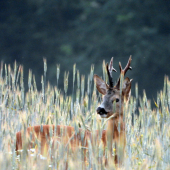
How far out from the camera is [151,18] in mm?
15383

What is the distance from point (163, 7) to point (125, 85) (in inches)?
491

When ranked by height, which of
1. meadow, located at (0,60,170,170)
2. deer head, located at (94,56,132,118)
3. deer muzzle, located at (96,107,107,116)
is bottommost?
meadow, located at (0,60,170,170)

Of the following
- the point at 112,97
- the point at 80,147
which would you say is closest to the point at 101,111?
the point at 112,97

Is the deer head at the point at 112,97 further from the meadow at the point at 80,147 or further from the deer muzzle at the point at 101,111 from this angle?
the meadow at the point at 80,147

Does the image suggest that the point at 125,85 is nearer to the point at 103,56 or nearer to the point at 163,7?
the point at 103,56

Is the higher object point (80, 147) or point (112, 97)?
point (112, 97)

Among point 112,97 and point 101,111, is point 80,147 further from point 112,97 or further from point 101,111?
point 112,97

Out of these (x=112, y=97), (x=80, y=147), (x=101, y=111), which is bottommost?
(x=80, y=147)

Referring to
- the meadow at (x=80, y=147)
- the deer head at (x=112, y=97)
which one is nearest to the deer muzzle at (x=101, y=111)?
the deer head at (x=112, y=97)

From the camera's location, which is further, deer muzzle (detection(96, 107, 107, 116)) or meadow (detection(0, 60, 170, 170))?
deer muzzle (detection(96, 107, 107, 116))

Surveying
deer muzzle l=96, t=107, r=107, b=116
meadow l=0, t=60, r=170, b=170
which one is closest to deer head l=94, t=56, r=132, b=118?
deer muzzle l=96, t=107, r=107, b=116

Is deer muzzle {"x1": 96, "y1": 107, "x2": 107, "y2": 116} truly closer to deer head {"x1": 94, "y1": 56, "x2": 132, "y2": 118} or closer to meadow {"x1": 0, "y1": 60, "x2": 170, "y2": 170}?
deer head {"x1": 94, "y1": 56, "x2": 132, "y2": 118}

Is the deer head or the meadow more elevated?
the deer head

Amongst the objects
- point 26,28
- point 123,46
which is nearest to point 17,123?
point 123,46
